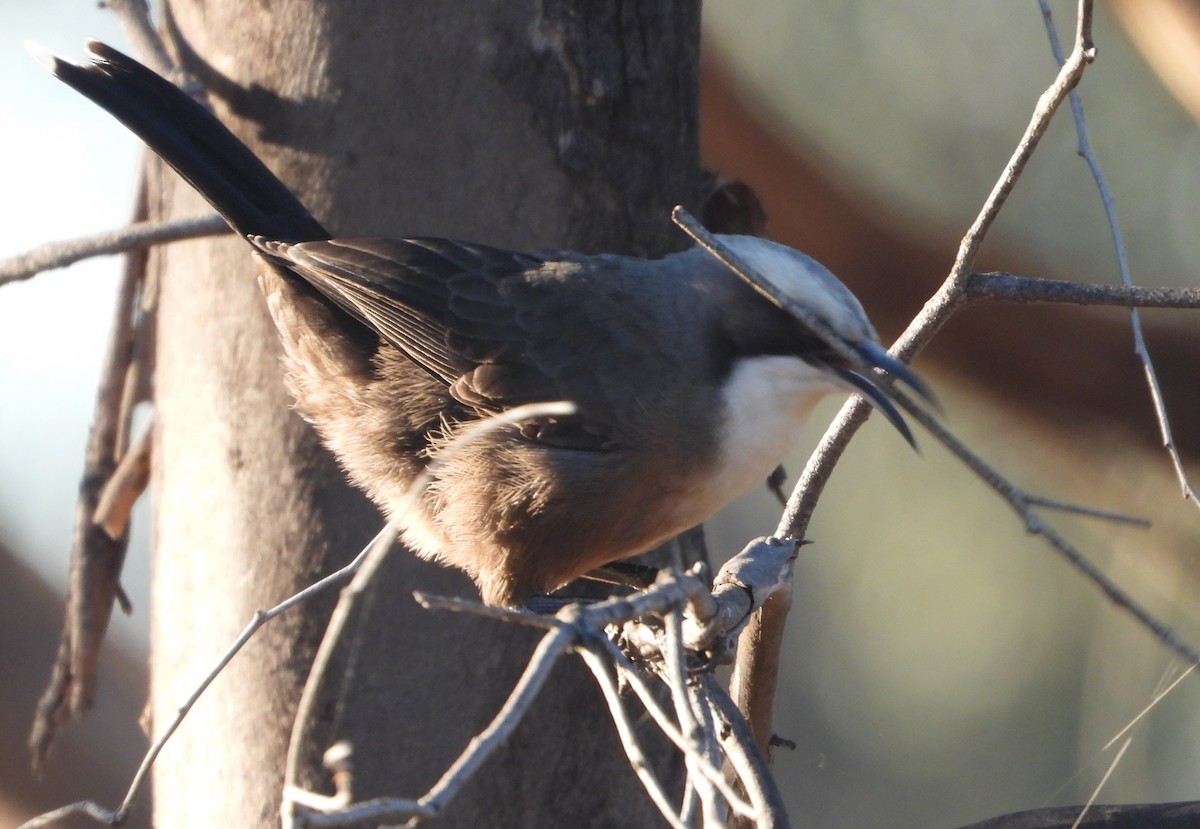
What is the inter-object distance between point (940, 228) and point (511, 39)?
2.56 m

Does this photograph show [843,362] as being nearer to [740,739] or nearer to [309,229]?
[740,739]

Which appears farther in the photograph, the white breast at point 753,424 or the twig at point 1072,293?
the white breast at point 753,424

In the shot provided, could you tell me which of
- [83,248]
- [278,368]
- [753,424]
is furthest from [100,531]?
[753,424]

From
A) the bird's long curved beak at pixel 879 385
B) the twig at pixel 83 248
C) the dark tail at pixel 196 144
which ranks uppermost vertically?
the dark tail at pixel 196 144

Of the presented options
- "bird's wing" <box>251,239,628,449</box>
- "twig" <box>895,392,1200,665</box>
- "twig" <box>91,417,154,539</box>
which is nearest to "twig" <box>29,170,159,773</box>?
"twig" <box>91,417,154,539</box>

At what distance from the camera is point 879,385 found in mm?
1843

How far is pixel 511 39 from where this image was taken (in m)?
2.71

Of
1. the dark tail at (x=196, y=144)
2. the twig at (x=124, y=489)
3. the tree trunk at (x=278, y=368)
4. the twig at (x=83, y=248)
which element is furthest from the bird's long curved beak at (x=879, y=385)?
the twig at (x=124, y=489)

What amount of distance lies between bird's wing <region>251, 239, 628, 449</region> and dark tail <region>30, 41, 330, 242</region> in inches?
3.8

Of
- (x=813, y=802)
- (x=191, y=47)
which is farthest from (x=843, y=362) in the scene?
(x=813, y=802)

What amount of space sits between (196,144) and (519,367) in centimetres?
85

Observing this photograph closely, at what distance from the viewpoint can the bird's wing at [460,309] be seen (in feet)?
7.91

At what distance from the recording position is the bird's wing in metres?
2.41

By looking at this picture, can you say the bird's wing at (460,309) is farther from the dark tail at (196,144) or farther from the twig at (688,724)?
the twig at (688,724)
